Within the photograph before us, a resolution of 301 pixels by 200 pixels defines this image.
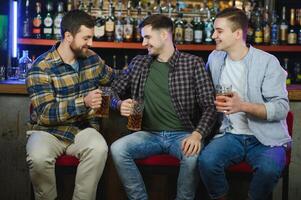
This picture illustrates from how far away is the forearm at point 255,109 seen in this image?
8.11ft

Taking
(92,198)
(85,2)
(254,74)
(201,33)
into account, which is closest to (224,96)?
(254,74)

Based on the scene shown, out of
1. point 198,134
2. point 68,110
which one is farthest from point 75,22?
point 198,134

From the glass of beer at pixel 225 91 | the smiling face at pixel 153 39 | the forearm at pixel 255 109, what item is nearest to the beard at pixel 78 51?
the smiling face at pixel 153 39

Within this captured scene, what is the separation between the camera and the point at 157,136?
2723 millimetres

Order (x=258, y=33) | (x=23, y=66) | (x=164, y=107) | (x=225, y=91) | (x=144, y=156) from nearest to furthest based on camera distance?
1. (x=225, y=91)
2. (x=144, y=156)
3. (x=164, y=107)
4. (x=23, y=66)
5. (x=258, y=33)

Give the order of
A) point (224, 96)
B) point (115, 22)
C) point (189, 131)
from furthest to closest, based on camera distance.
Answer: point (115, 22)
point (189, 131)
point (224, 96)

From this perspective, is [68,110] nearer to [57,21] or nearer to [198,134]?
[198,134]

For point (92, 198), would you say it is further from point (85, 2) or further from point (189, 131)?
point (85, 2)

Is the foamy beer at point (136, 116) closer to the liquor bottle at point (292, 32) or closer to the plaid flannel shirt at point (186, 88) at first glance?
the plaid flannel shirt at point (186, 88)

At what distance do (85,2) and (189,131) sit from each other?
98.1 inches

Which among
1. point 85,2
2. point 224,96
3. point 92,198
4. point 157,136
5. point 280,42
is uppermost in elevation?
point 85,2

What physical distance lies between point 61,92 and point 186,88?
64 cm

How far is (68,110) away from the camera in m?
2.62

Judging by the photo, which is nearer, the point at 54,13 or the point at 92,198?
the point at 92,198
